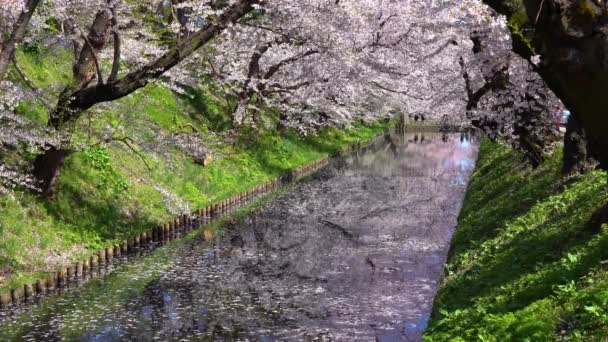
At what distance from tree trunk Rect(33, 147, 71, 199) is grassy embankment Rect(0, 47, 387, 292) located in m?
0.39

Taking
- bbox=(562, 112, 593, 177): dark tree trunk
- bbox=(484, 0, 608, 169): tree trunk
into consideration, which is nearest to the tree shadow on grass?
bbox=(484, 0, 608, 169): tree trunk

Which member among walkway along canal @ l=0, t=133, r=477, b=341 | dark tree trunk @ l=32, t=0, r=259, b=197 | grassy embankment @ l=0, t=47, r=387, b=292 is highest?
dark tree trunk @ l=32, t=0, r=259, b=197

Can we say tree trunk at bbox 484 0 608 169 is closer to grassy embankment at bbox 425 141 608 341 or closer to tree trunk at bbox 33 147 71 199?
grassy embankment at bbox 425 141 608 341

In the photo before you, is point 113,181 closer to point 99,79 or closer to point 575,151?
point 99,79

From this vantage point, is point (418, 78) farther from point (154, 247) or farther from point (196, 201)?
point (154, 247)

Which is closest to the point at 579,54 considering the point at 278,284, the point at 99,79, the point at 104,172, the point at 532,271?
the point at 532,271

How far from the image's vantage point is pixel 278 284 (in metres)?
16.4

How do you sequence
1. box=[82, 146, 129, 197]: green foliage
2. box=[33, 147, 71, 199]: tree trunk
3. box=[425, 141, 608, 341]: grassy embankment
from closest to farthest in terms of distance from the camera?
box=[425, 141, 608, 341]: grassy embankment < box=[33, 147, 71, 199]: tree trunk < box=[82, 146, 129, 197]: green foliage

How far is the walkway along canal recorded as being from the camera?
13.0 m

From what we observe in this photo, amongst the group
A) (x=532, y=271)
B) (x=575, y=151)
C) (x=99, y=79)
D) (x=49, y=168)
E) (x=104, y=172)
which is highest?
(x=99, y=79)

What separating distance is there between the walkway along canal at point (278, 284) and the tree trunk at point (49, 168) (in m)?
3.26

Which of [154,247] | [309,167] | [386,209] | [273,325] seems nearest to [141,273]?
[154,247]

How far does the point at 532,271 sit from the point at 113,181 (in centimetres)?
1520

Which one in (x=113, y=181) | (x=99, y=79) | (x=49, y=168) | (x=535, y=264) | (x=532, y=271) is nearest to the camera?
(x=532, y=271)
